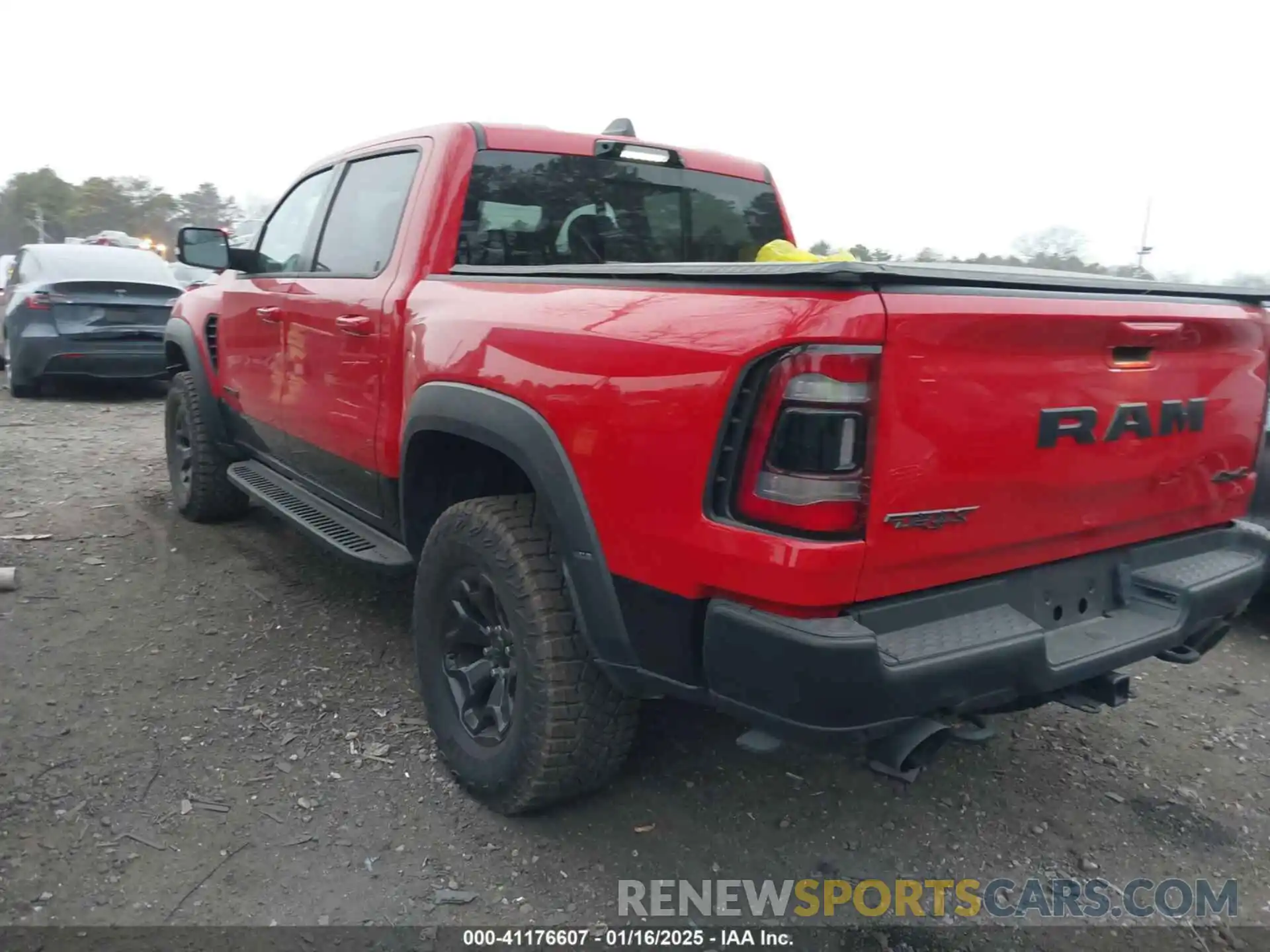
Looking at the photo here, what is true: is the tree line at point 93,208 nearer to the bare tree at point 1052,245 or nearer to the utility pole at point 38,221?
the utility pole at point 38,221

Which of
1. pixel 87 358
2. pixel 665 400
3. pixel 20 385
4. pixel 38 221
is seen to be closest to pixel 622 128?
pixel 665 400

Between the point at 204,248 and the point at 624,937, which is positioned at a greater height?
the point at 204,248

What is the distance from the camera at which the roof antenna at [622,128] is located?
3.89 m

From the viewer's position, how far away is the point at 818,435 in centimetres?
182

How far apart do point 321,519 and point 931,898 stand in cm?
249

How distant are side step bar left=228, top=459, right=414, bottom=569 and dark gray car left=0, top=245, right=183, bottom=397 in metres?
4.89

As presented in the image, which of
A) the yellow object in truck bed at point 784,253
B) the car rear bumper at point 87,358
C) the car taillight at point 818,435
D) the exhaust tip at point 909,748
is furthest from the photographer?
the car rear bumper at point 87,358

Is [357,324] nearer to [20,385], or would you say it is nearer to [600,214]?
[600,214]

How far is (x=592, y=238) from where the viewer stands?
3.42 meters

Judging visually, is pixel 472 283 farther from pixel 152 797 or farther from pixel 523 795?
pixel 152 797

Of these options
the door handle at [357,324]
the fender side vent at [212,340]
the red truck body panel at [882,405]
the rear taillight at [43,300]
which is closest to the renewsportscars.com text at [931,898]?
the red truck body panel at [882,405]

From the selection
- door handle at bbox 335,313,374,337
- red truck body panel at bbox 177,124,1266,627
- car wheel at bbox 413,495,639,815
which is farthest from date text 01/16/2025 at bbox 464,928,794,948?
door handle at bbox 335,313,374,337

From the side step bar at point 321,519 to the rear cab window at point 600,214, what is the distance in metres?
1.00

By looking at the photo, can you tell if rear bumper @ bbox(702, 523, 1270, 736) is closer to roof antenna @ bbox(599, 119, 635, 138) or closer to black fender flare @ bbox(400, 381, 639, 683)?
black fender flare @ bbox(400, 381, 639, 683)
